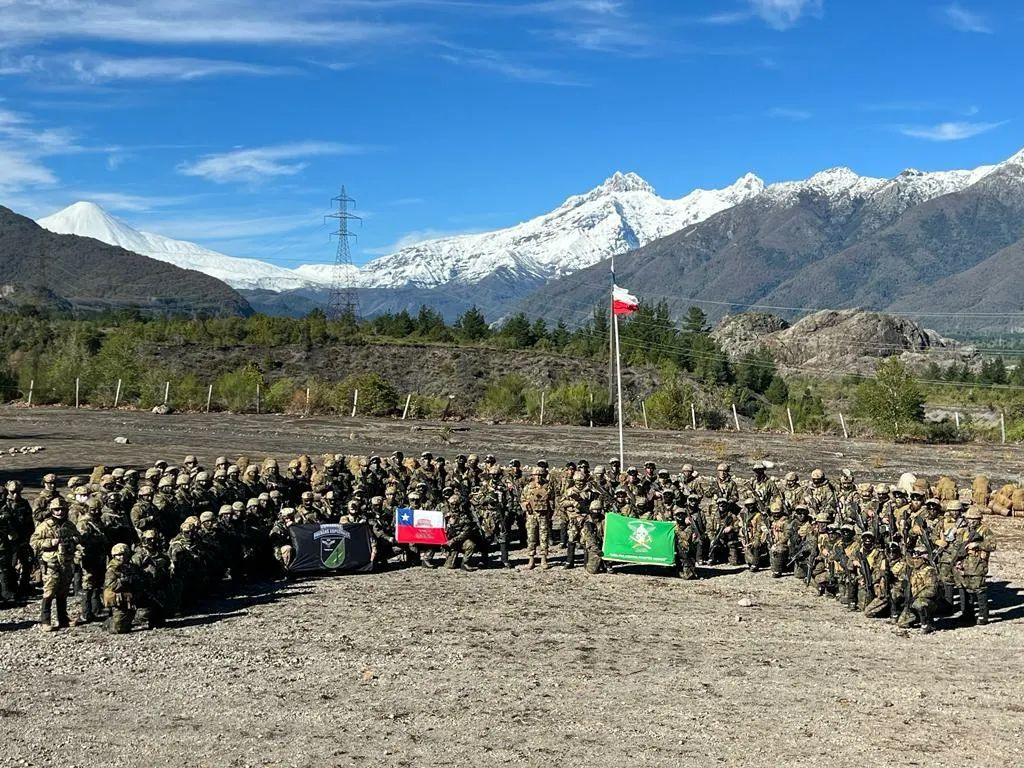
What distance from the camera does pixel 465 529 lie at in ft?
76.2

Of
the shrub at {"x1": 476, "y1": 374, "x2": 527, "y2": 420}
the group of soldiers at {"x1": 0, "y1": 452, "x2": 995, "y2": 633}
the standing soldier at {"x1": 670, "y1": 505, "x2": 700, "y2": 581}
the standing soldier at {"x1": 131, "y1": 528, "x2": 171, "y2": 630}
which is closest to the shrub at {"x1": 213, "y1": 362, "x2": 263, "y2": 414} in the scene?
the shrub at {"x1": 476, "y1": 374, "x2": 527, "y2": 420}

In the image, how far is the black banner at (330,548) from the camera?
72.6 ft

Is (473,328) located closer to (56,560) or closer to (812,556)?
(812,556)

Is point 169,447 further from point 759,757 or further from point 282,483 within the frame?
point 759,757

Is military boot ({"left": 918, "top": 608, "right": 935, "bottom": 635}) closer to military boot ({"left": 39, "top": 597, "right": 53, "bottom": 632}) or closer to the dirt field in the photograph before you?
the dirt field

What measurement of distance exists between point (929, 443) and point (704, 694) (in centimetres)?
4012

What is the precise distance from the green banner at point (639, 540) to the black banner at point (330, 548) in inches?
193

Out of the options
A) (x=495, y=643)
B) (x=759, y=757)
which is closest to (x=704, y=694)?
(x=759, y=757)

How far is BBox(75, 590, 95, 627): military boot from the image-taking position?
1828 cm

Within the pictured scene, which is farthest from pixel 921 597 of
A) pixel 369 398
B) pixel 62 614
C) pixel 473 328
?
pixel 473 328

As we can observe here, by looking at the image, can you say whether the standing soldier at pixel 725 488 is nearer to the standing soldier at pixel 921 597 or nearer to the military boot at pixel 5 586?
the standing soldier at pixel 921 597

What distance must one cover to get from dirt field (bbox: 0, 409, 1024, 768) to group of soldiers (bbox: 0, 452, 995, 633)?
629 mm

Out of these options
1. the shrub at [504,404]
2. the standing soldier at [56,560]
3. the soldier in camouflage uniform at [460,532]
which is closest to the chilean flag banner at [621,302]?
the soldier in camouflage uniform at [460,532]

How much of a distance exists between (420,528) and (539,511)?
2500 millimetres
